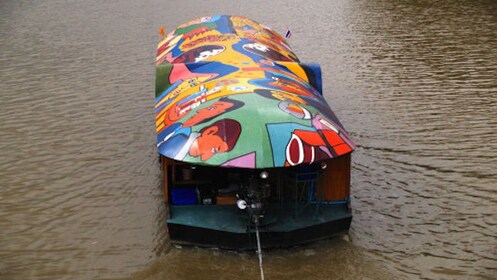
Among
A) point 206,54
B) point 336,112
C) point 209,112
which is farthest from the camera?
point 336,112

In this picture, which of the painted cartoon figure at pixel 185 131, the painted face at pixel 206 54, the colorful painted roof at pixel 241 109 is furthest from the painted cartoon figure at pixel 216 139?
the painted face at pixel 206 54

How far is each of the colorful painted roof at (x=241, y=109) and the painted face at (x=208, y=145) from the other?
2 cm

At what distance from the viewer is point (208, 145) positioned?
11.7 meters

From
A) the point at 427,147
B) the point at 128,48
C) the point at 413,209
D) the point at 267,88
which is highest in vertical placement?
the point at 128,48

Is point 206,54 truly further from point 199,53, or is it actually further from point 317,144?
point 317,144

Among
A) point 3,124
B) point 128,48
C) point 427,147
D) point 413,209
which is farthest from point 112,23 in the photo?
point 413,209

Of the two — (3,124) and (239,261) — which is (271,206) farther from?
(3,124)

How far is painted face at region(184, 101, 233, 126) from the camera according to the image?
12.4 m

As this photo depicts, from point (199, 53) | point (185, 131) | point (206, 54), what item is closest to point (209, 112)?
point (185, 131)

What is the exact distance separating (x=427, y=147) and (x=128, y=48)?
15.5 meters

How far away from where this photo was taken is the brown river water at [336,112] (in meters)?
12.8

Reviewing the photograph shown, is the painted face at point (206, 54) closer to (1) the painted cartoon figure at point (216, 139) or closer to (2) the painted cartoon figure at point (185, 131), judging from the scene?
(2) the painted cartoon figure at point (185, 131)

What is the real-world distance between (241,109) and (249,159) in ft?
4.76

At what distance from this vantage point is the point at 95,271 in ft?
41.2
